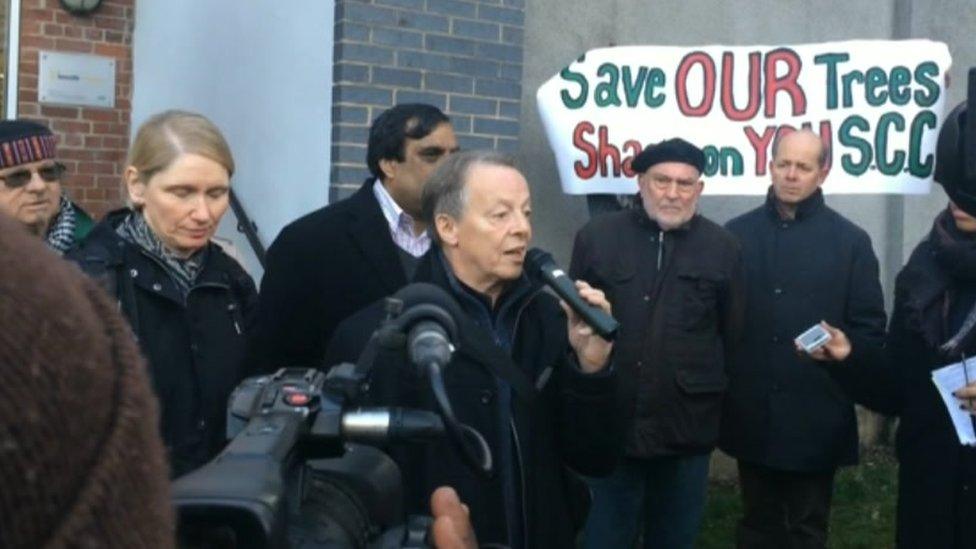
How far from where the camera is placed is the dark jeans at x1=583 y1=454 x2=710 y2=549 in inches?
203

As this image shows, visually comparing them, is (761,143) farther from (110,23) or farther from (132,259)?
(110,23)

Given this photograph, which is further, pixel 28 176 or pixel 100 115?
pixel 100 115

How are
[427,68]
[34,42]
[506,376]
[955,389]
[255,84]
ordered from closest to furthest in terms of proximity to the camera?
[506,376]
[955,389]
[427,68]
[255,84]
[34,42]

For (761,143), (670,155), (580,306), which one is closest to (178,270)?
(580,306)

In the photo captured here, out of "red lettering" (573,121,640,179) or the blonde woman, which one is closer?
the blonde woman

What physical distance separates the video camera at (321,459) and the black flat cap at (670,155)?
3.43m

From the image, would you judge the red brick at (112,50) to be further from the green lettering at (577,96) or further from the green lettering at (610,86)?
the green lettering at (610,86)

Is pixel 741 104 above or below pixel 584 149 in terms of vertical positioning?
above

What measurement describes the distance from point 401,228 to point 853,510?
3942 millimetres

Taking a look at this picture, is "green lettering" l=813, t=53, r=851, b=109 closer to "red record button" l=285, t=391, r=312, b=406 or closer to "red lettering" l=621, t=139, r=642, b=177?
"red lettering" l=621, t=139, r=642, b=177

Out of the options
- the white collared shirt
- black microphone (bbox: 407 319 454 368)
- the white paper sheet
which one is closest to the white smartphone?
the white paper sheet

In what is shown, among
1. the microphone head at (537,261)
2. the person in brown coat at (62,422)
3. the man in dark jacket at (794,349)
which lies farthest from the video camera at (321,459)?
the man in dark jacket at (794,349)

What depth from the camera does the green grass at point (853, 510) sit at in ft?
22.2

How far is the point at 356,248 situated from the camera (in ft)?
14.3
